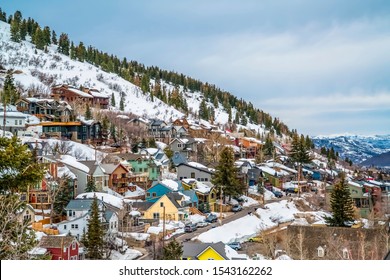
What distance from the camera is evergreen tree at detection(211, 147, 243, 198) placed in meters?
9.98

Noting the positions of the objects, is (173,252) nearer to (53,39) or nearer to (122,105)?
(122,105)

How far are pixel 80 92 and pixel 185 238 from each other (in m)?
14.1

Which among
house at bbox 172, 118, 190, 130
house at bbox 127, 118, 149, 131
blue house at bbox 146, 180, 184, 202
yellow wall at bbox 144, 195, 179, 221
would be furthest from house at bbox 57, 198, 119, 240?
house at bbox 172, 118, 190, 130

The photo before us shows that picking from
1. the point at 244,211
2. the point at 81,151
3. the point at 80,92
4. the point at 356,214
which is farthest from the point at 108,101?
the point at 356,214

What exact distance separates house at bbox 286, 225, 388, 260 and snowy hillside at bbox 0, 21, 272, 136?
591 inches

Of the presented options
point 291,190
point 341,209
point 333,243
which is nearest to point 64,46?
point 291,190

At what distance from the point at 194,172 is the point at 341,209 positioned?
4.64 metres

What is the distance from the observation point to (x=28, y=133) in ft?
36.8

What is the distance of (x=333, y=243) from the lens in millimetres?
5707

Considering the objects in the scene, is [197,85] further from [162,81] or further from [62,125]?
[62,125]

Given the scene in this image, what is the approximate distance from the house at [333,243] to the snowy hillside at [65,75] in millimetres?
15003

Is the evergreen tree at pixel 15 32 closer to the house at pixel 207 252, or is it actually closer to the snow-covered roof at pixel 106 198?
the snow-covered roof at pixel 106 198

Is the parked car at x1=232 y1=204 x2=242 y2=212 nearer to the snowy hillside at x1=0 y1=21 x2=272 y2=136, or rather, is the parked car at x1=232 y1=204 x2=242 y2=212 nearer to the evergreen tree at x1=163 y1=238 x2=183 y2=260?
the evergreen tree at x1=163 y1=238 x2=183 y2=260

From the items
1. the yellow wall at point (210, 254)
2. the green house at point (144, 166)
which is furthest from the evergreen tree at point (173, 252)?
the green house at point (144, 166)
